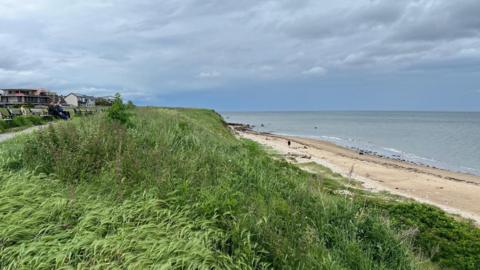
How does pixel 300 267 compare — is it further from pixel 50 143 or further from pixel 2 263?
pixel 50 143

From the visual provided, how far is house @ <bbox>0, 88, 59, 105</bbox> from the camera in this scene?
8656cm

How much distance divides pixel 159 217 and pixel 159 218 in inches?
0.5

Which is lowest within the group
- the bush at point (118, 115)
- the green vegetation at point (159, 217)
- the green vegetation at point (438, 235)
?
the green vegetation at point (438, 235)

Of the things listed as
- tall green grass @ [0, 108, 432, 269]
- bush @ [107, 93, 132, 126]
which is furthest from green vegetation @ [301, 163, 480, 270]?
bush @ [107, 93, 132, 126]

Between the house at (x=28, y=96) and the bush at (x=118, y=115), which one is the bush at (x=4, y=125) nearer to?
the bush at (x=118, y=115)

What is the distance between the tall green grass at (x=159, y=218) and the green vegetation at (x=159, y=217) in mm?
15

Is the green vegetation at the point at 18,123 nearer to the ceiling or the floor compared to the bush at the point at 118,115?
nearer to the floor

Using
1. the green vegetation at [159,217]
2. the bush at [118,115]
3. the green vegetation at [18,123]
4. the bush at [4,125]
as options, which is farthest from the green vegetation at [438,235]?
the green vegetation at [18,123]

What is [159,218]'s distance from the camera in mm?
4934

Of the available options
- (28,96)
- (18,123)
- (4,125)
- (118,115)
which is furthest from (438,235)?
(28,96)

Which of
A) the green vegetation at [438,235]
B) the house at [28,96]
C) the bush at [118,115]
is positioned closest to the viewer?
the green vegetation at [438,235]

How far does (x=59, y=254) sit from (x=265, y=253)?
2.27 m

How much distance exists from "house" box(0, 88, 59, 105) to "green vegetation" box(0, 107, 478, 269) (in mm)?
87411

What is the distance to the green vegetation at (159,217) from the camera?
4.23m
